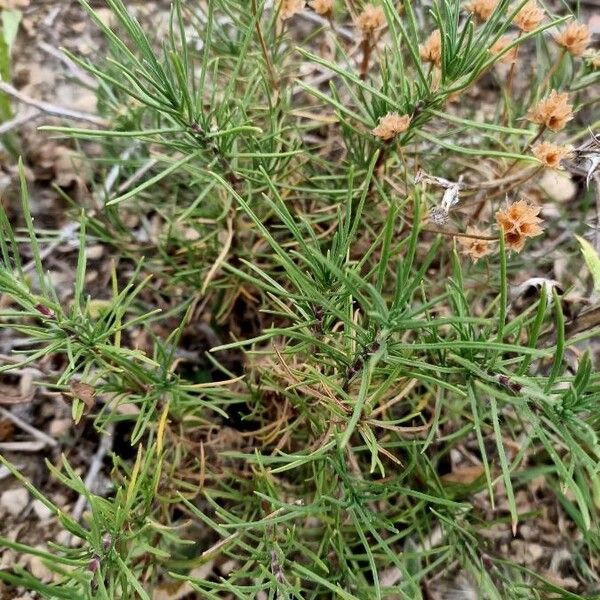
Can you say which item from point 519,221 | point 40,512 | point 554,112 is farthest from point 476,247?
point 40,512

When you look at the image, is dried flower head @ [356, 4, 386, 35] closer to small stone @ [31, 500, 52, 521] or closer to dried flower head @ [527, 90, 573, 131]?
dried flower head @ [527, 90, 573, 131]

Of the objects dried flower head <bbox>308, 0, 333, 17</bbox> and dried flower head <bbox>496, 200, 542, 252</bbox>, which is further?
dried flower head <bbox>308, 0, 333, 17</bbox>

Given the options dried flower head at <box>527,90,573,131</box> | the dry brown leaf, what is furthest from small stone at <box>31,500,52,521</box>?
dried flower head at <box>527,90,573,131</box>

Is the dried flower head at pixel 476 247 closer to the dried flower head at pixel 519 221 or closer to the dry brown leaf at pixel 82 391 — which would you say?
the dried flower head at pixel 519 221

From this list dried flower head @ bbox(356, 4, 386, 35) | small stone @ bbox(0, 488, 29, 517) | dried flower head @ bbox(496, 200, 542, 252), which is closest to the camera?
dried flower head @ bbox(496, 200, 542, 252)

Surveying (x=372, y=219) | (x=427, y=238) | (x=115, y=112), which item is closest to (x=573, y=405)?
(x=372, y=219)

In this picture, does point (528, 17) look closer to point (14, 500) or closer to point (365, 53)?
point (365, 53)

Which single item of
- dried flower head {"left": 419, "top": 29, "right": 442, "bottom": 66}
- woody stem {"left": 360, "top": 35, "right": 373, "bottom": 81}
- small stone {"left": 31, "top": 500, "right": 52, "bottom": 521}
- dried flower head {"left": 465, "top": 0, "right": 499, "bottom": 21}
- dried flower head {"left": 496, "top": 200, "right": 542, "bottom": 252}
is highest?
dried flower head {"left": 465, "top": 0, "right": 499, "bottom": 21}

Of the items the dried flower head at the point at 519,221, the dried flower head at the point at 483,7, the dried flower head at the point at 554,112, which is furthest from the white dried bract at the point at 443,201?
the dried flower head at the point at 483,7
